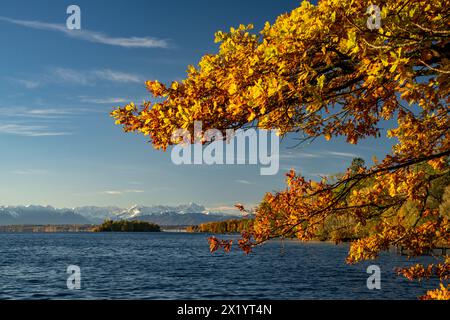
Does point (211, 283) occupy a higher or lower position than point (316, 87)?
lower

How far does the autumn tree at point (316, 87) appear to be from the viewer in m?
7.35

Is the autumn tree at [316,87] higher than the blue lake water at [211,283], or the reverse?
the autumn tree at [316,87]

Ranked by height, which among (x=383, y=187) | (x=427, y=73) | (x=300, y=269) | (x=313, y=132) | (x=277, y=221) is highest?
(x=427, y=73)

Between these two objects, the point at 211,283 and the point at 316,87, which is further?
the point at 211,283

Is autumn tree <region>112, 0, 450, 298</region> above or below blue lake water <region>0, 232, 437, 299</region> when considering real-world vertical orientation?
above

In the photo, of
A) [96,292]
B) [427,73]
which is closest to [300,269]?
[96,292]

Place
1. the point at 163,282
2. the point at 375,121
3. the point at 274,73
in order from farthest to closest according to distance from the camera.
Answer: the point at 163,282 → the point at 375,121 → the point at 274,73

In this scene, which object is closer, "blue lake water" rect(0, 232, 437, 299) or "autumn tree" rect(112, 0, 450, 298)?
"autumn tree" rect(112, 0, 450, 298)

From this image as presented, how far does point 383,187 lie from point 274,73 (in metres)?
6.35

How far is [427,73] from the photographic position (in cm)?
958

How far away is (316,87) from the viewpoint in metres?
8.11

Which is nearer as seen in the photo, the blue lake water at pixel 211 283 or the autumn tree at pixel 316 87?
the autumn tree at pixel 316 87

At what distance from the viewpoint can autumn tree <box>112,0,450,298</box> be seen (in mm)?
7348
